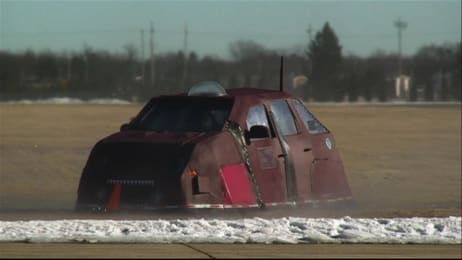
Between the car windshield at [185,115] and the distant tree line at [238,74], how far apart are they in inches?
892

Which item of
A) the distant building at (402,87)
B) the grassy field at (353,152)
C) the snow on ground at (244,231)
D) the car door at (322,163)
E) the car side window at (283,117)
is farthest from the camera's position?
the distant building at (402,87)

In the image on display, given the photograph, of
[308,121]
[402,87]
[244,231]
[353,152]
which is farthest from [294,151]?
[402,87]

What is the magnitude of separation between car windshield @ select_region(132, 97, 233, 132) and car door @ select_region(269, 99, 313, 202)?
74 centimetres

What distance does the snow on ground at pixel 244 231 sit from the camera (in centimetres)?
1105

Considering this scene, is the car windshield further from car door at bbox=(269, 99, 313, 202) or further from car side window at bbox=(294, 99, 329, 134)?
car side window at bbox=(294, 99, 329, 134)

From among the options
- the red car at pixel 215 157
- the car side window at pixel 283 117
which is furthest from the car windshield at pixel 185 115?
the car side window at pixel 283 117

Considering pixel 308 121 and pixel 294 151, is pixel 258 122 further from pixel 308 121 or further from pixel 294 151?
pixel 308 121

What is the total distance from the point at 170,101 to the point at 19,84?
126 feet

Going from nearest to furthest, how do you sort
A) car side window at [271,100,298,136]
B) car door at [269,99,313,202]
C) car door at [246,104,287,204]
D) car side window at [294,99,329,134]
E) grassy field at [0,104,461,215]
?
car door at [246,104,287,204]
car door at [269,99,313,202]
car side window at [271,100,298,136]
car side window at [294,99,329,134]
grassy field at [0,104,461,215]

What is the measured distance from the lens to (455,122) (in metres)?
44.5

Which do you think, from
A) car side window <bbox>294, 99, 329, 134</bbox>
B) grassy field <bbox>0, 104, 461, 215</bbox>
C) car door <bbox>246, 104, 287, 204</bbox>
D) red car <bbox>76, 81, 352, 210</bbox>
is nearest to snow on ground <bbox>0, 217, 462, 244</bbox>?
red car <bbox>76, 81, 352, 210</bbox>

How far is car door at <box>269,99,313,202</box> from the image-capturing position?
14.8 metres

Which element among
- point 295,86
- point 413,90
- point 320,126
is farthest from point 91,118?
point 320,126

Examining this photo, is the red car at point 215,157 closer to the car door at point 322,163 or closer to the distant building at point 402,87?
the car door at point 322,163
